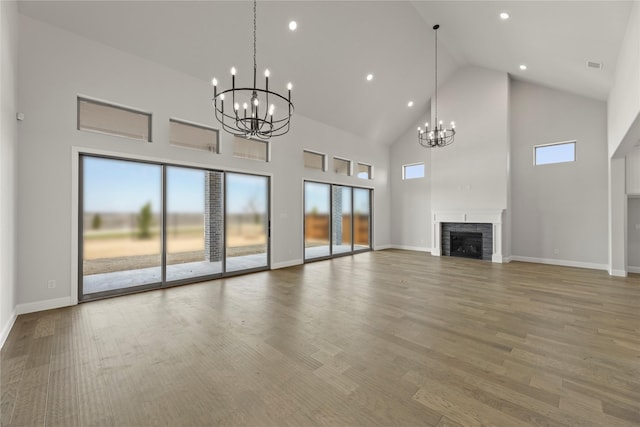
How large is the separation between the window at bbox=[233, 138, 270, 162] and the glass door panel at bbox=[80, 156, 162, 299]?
1.67 metres

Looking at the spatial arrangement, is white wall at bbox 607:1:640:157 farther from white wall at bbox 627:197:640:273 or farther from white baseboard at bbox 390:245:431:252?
white baseboard at bbox 390:245:431:252

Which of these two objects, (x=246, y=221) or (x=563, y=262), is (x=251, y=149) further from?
(x=563, y=262)

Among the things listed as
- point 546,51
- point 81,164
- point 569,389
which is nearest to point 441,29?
point 546,51

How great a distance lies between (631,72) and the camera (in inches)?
141

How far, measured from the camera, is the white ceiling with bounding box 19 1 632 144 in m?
4.05

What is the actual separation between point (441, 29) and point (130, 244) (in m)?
8.05

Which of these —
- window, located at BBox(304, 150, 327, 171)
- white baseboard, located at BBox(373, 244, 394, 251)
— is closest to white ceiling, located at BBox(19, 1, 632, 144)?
window, located at BBox(304, 150, 327, 171)

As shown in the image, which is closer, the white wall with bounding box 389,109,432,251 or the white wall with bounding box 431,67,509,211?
the white wall with bounding box 431,67,509,211

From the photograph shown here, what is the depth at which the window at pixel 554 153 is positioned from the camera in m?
7.05

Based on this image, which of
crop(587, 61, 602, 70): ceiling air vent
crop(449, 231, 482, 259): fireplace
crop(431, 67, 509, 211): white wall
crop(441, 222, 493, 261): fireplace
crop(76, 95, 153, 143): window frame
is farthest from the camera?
crop(449, 231, 482, 259): fireplace

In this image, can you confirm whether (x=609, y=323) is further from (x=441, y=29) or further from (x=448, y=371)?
(x=441, y=29)

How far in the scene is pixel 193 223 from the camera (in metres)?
5.55

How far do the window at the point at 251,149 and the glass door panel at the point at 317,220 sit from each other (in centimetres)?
151

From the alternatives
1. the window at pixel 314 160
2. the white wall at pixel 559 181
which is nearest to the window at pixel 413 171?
the white wall at pixel 559 181
